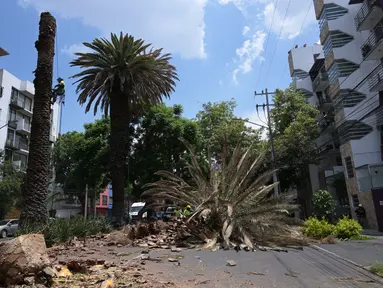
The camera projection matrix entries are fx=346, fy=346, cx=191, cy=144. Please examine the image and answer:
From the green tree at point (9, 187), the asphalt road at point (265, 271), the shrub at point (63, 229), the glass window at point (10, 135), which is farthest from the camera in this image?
the glass window at point (10, 135)

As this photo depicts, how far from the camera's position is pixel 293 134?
32.1 meters

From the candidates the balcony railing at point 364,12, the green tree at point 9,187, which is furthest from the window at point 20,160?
the balcony railing at point 364,12

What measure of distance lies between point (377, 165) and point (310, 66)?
22.9 meters

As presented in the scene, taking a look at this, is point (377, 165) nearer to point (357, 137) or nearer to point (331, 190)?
point (357, 137)

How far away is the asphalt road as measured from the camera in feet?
19.8

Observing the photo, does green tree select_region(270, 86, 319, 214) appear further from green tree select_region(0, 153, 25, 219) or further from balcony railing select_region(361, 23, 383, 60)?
green tree select_region(0, 153, 25, 219)

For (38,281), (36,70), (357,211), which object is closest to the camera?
(38,281)

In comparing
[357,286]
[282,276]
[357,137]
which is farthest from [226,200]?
[357,137]

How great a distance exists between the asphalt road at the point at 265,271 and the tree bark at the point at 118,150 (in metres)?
11.7

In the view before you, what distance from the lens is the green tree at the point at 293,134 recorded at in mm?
32219

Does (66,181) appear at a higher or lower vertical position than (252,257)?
higher

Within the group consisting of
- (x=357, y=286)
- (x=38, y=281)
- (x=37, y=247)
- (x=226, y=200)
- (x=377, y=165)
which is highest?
(x=377, y=165)

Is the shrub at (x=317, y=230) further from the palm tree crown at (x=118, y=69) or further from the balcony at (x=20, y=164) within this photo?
the balcony at (x=20, y=164)

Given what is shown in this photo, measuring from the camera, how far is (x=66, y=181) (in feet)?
144
